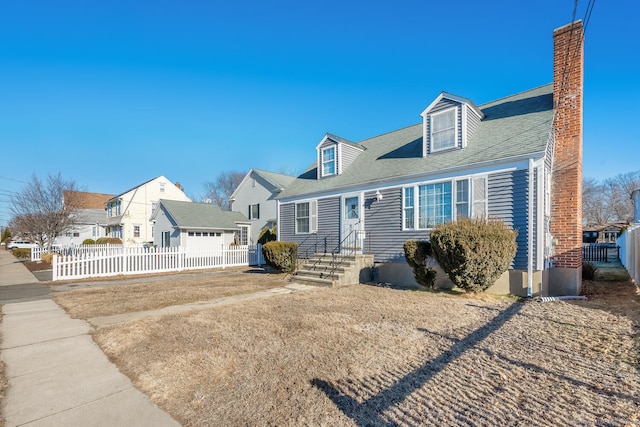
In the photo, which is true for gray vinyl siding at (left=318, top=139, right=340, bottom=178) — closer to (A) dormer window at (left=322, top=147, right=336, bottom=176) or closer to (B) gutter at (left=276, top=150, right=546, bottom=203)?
(A) dormer window at (left=322, top=147, right=336, bottom=176)

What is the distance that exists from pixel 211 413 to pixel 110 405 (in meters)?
1.12

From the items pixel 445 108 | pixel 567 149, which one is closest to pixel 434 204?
pixel 445 108

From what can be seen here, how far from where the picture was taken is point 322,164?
16.0 m

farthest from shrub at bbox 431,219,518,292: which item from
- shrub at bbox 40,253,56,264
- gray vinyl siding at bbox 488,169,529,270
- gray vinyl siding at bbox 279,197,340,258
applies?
shrub at bbox 40,253,56,264

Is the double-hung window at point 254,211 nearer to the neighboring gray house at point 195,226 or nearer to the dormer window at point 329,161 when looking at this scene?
the neighboring gray house at point 195,226

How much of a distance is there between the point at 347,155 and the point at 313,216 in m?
3.47

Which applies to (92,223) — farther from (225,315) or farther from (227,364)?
(227,364)

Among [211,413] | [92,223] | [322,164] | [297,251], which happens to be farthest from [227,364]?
[92,223]

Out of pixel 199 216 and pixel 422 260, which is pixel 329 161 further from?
pixel 199 216

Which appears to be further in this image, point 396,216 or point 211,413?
point 396,216

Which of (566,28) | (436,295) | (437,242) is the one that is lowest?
(436,295)

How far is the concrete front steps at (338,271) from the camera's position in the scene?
11250 mm

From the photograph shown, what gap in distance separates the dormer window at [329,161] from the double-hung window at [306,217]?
5.99ft

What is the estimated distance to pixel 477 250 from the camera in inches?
323
